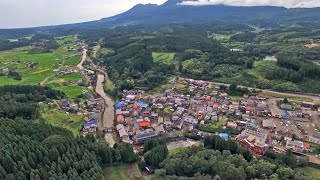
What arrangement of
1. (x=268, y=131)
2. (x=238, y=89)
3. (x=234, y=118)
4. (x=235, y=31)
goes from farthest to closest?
(x=235, y=31)
(x=238, y=89)
(x=234, y=118)
(x=268, y=131)

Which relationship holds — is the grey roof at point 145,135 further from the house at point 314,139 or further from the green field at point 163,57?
the green field at point 163,57

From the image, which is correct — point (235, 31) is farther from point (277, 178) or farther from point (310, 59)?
point (277, 178)

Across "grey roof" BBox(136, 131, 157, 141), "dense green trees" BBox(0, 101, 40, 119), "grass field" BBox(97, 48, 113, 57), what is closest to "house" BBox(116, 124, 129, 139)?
"grey roof" BBox(136, 131, 157, 141)

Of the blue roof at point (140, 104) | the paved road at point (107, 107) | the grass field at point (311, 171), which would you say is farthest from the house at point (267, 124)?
the paved road at point (107, 107)

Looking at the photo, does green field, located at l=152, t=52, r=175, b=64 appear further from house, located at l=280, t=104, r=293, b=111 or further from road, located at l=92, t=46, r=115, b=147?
house, located at l=280, t=104, r=293, b=111

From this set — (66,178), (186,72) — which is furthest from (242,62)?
(66,178)

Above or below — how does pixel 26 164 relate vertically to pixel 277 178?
above

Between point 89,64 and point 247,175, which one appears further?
point 89,64
